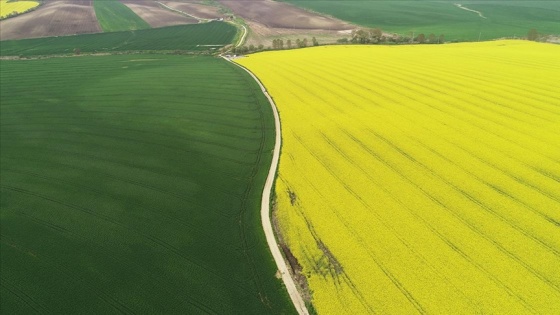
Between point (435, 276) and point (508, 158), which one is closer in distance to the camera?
point (435, 276)

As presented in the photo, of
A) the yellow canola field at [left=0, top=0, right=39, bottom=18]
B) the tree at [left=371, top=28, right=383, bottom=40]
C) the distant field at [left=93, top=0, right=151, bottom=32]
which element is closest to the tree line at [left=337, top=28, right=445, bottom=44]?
the tree at [left=371, top=28, right=383, bottom=40]

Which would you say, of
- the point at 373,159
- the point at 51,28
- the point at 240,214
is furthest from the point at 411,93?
the point at 51,28

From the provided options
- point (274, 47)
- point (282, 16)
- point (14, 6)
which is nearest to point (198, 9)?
point (282, 16)

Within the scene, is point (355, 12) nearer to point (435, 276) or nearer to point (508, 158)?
point (508, 158)

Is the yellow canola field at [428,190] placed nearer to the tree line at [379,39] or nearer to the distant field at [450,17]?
the tree line at [379,39]

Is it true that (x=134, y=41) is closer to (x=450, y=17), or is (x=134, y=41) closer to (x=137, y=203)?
(x=137, y=203)

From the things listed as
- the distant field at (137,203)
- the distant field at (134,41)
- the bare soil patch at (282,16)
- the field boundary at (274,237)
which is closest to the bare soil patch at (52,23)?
the distant field at (134,41)
